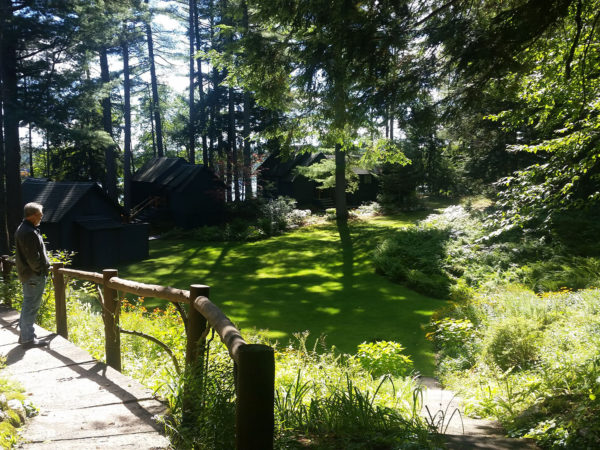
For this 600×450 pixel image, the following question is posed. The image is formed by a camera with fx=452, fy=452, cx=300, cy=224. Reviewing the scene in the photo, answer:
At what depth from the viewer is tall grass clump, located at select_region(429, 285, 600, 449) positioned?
3.61m

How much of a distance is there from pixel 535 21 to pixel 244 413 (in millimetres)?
4502

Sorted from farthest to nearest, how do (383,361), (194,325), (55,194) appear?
1. (55,194)
2. (383,361)
3. (194,325)

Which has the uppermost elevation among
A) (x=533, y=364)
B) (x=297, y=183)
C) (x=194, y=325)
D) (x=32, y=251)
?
(x=297, y=183)

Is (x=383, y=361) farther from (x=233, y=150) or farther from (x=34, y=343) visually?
(x=233, y=150)

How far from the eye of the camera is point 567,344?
534 cm

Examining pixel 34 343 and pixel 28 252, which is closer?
pixel 34 343

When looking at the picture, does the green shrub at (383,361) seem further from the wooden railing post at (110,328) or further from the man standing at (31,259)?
the man standing at (31,259)

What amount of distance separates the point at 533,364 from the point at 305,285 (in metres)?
9.50

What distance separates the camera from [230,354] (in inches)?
96.9

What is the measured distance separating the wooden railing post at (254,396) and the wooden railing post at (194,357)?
0.85m

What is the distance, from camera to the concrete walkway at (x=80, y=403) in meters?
3.08

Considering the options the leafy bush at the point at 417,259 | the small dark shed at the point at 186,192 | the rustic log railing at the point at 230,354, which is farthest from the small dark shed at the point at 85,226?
the rustic log railing at the point at 230,354

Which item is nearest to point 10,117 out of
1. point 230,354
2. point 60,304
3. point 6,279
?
point 6,279

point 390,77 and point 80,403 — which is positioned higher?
point 390,77
